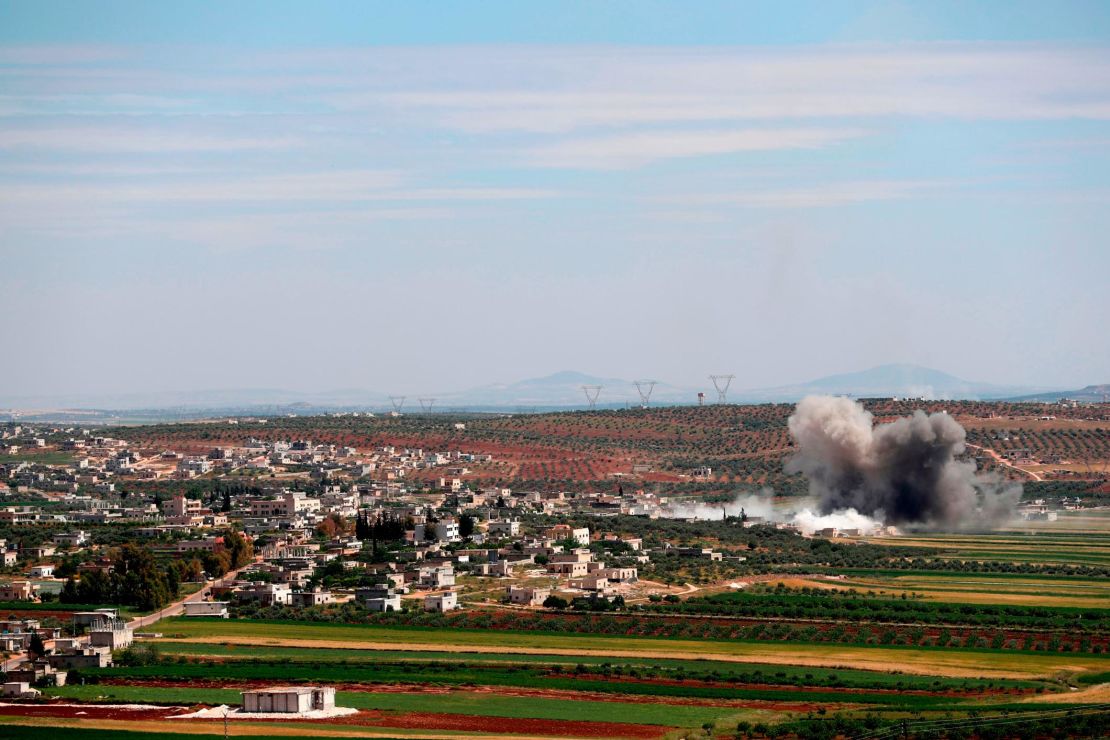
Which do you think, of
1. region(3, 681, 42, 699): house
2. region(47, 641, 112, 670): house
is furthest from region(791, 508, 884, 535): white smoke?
region(3, 681, 42, 699): house

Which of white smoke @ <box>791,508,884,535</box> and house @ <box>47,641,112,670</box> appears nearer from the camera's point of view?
house @ <box>47,641,112,670</box>

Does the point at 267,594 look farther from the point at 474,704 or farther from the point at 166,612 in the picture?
the point at 474,704

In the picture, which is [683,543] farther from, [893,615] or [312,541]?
[893,615]

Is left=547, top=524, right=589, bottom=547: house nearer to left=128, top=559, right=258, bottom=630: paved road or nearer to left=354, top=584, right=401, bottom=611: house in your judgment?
left=128, top=559, right=258, bottom=630: paved road

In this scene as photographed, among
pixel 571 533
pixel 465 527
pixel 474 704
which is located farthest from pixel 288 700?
pixel 571 533

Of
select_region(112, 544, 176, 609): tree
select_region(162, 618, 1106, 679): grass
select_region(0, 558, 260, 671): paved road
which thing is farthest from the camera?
select_region(112, 544, 176, 609): tree

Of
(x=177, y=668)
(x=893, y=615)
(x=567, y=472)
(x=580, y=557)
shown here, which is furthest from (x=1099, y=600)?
(x=567, y=472)
